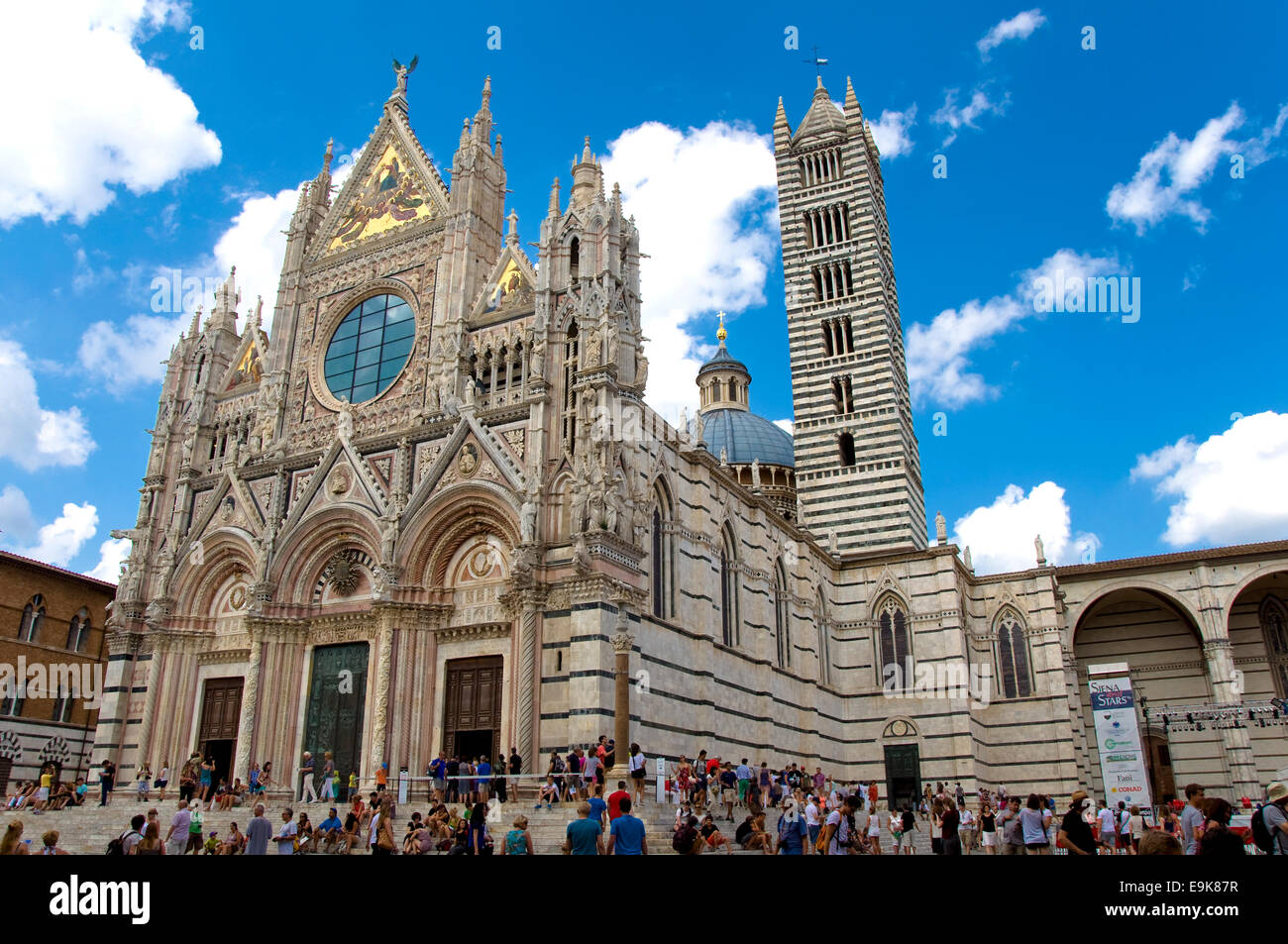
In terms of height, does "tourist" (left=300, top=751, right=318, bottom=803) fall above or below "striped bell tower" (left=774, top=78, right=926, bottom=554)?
below

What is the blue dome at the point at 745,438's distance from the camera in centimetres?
4856

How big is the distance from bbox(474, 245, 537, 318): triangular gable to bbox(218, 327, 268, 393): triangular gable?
27.3ft

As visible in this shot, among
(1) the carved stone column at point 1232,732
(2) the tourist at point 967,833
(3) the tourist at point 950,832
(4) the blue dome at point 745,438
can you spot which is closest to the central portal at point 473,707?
(2) the tourist at point 967,833

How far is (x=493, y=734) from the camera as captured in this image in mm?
21859

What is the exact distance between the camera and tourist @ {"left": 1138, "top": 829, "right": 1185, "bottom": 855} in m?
7.40

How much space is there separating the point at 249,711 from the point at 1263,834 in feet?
72.0

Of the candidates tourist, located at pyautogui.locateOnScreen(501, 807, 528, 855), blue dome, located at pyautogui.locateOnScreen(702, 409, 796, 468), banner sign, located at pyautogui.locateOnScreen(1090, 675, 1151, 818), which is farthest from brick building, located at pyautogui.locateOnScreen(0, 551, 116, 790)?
blue dome, located at pyautogui.locateOnScreen(702, 409, 796, 468)

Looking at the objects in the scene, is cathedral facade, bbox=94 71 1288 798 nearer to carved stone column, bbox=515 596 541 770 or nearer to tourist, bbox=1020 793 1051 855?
carved stone column, bbox=515 596 541 770

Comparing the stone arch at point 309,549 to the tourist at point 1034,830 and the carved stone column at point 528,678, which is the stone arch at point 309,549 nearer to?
the carved stone column at point 528,678

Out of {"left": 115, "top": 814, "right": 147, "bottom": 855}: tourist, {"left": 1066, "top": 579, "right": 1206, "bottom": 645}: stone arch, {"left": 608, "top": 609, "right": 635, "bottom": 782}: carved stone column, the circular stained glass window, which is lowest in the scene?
{"left": 115, "top": 814, "right": 147, "bottom": 855}: tourist

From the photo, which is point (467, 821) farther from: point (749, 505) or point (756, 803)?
point (749, 505)

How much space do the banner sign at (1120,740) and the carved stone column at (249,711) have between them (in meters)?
19.0

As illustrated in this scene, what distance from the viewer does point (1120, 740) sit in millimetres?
19859

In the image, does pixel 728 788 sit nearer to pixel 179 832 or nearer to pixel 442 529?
pixel 442 529
